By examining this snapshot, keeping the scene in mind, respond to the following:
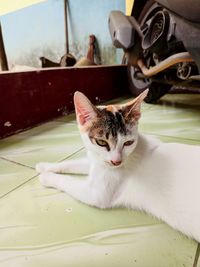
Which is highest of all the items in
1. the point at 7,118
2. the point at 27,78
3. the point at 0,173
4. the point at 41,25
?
the point at 41,25

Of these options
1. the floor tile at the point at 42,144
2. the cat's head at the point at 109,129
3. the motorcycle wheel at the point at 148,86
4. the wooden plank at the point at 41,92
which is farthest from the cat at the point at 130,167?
the motorcycle wheel at the point at 148,86

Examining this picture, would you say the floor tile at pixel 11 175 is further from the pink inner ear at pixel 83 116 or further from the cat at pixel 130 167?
the pink inner ear at pixel 83 116

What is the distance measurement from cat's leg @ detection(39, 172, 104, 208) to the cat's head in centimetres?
12

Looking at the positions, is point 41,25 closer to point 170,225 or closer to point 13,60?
point 13,60

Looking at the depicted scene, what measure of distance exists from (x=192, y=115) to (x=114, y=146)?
51.1 inches

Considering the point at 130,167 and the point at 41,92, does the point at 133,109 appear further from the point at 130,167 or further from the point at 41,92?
the point at 41,92

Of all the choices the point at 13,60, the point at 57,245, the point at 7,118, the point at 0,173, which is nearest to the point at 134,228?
the point at 57,245

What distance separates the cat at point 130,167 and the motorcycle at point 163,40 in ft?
1.52

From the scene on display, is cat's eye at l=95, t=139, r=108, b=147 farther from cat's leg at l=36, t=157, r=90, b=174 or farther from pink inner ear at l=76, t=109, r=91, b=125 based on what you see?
cat's leg at l=36, t=157, r=90, b=174

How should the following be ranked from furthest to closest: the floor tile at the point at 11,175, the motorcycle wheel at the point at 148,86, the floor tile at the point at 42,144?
1. the motorcycle wheel at the point at 148,86
2. the floor tile at the point at 42,144
3. the floor tile at the point at 11,175

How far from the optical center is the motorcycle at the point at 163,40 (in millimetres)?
1046

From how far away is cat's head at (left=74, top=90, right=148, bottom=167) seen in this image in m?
0.77

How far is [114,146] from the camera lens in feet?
2.54

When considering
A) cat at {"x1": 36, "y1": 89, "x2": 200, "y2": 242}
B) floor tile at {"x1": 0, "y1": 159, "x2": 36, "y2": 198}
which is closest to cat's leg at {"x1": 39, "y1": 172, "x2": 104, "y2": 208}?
cat at {"x1": 36, "y1": 89, "x2": 200, "y2": 242}
